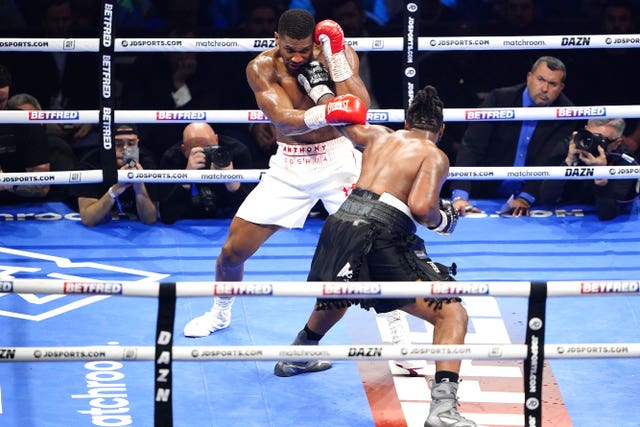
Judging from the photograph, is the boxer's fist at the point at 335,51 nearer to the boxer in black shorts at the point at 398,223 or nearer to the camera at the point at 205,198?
the boxer in black shorts at the point at 398,223

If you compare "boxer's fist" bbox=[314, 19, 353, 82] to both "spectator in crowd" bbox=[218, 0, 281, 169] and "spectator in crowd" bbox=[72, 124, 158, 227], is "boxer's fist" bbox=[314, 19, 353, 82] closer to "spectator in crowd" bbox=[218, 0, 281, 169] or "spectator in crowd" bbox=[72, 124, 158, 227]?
"spectator in crowd" bbox=[72, 124, 158, 227]

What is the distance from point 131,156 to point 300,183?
1.59 meters

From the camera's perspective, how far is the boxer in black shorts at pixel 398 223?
205 inches

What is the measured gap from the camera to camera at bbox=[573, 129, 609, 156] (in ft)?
24.5

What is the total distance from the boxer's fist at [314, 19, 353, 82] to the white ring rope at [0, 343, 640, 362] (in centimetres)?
199

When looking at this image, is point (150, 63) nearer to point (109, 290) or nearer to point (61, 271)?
point (61, 271)

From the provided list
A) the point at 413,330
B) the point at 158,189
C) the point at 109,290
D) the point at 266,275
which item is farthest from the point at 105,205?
the point at 109,290

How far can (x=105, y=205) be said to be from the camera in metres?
7.41

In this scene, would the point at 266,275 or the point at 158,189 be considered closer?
the point at 266,275

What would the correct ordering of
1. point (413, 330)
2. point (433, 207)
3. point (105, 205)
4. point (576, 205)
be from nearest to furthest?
1. point (433, 207)
2. point (413, 330)
3. point (105, 205)
4. point (576, 205)

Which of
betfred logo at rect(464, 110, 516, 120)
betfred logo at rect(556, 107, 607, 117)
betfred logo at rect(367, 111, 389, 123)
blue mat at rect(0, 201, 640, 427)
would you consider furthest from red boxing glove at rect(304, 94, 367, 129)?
betfred logo at rect(556, 107, 607, 117)

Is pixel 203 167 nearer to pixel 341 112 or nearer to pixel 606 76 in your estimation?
pixel 341 112

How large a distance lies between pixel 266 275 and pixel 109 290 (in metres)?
2.82

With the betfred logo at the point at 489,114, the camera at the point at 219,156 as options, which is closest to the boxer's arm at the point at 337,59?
the betfred logo at the point at 489,114
